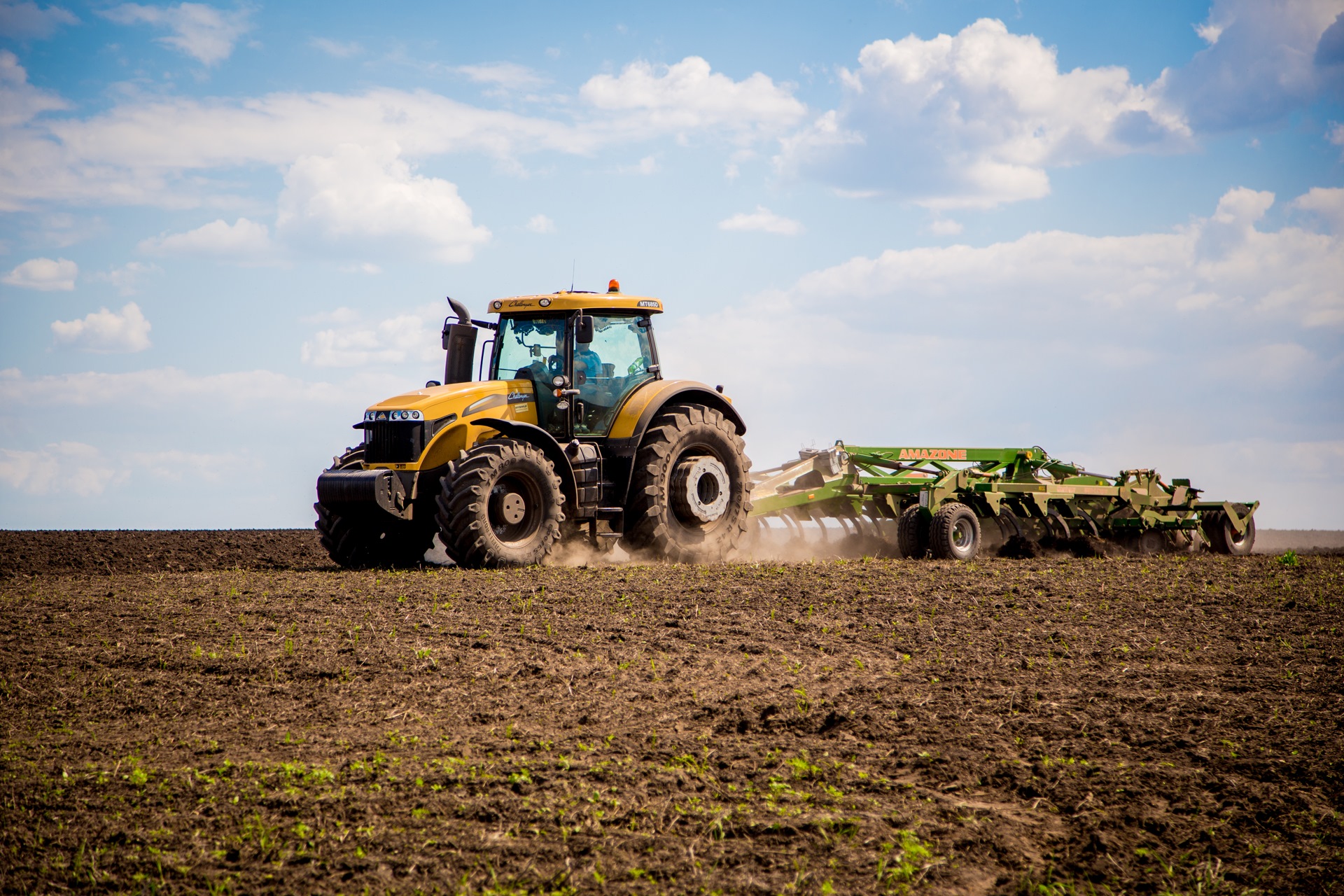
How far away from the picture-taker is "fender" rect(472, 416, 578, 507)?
1092 centimetres

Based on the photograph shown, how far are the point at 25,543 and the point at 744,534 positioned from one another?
10.5m

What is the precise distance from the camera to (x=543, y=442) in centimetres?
1118

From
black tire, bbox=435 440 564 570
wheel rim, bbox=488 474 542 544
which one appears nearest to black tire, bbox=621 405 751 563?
black tire, bbox=435 440 564 570

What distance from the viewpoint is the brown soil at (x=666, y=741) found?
13.7 feet

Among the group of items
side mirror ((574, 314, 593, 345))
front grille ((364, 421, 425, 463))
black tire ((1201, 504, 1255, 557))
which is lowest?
black tire ((1201, 504, 1255, 557))

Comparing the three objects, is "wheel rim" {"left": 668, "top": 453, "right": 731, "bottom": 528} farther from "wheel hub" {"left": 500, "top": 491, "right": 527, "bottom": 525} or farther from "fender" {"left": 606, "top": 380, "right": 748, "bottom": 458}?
"wheel hub" {"left": 500, "top": 491, "right": 527, "bottom": 525}

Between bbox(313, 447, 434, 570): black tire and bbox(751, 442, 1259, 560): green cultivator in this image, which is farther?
bbox(751, 442, 1259, 560): green cultivator

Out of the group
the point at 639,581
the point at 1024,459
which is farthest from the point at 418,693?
the point at 1024,459

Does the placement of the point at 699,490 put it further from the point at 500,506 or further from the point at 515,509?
the point at 500,506

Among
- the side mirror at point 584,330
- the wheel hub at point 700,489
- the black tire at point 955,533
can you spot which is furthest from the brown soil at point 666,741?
the black tire at point 955,533

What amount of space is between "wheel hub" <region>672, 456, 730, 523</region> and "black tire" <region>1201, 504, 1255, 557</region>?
7.95m

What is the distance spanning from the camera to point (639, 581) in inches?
373

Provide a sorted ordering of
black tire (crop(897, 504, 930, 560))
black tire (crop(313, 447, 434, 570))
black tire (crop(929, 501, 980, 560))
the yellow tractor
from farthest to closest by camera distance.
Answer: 1. black tire (crop(897, 504, 930, 560))
2. black tire (crop(929, 501, 980, 560))
3. black tire (crop(313, 447, 434, 570))
4. the yellow tractor

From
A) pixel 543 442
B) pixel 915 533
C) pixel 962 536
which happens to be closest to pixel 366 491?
pixel 543 442
